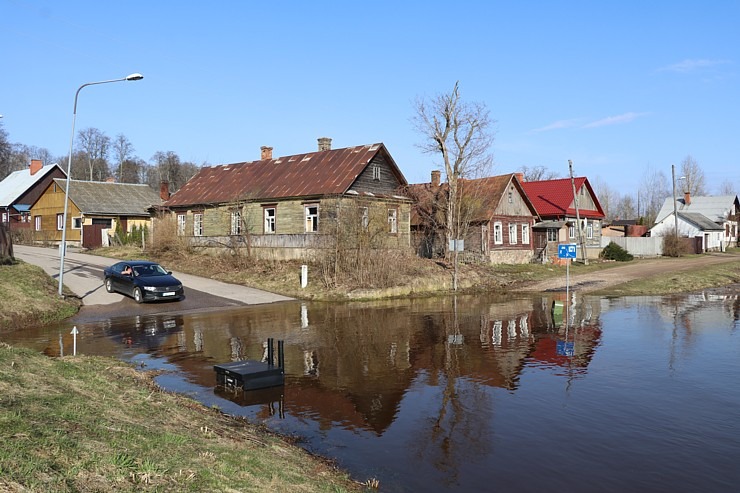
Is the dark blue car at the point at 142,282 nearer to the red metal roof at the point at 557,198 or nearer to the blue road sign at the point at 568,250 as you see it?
the blue road sign at the point at 568,250

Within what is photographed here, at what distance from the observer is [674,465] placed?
290 inches

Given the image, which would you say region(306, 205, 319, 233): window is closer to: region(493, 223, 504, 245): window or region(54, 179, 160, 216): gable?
region(493, 223, 504, 245): window

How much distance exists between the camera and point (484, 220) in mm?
40406

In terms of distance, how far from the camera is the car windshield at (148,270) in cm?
2462

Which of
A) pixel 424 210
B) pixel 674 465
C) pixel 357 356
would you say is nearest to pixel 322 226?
pixel 424 210

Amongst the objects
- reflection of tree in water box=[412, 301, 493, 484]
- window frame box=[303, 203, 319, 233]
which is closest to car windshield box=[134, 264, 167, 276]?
window frame box=[303, 203, 319, 233]

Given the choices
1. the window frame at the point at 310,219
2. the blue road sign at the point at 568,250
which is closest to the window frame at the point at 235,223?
the window frame at the point at 310,219

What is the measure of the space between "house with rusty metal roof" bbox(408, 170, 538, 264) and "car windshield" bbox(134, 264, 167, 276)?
19519mm

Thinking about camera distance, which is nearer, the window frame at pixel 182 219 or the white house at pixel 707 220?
the window frame at pixel 182 219

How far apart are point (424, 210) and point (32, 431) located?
124 feet

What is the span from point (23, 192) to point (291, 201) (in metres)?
40.7

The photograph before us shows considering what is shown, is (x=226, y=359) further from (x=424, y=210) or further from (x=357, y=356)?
(x=424, y=210)

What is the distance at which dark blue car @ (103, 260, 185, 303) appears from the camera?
76.8 ft

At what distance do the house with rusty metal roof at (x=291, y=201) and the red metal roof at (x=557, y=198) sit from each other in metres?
16.8
